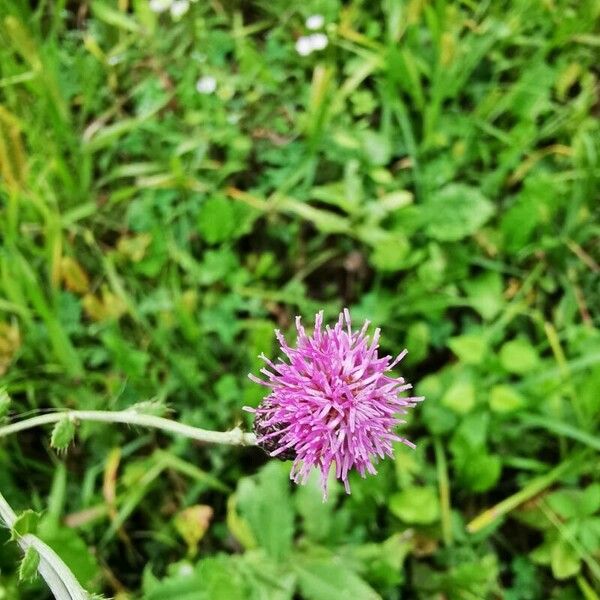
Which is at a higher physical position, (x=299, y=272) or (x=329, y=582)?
(x=299, y=272)

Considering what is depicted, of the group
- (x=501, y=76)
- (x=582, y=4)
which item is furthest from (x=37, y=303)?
(x=582, y=4)

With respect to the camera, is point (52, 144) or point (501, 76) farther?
point (501, 76)

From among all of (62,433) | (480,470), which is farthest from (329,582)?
(62,433)

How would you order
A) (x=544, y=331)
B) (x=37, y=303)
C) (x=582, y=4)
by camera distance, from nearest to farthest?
1. (x=37, y=303)
2. (x=544, y=331)
3. (x=582, y=4)

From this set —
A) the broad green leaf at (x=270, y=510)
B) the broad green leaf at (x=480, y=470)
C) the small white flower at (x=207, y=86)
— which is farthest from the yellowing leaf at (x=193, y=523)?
the small white flower at (x=207, y=86)

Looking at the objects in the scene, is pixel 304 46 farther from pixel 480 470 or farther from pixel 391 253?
pixel 480 470

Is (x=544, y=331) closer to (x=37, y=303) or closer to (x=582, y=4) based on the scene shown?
(x=582, y=4)
